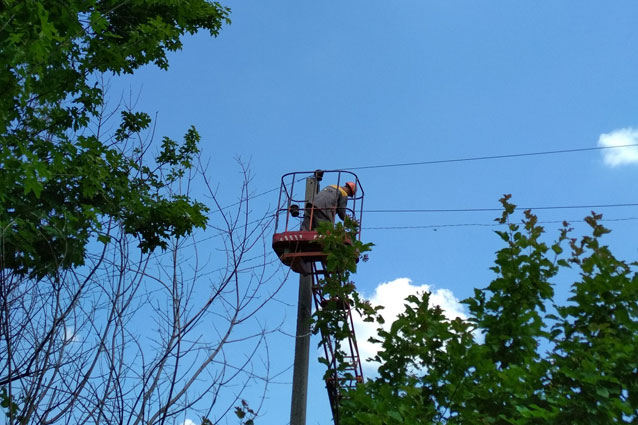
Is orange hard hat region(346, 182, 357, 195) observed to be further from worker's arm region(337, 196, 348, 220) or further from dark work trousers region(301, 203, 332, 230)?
dark work trousers region(301, 203, 332, 230)

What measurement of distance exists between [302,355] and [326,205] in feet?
7.93

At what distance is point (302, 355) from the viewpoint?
8992 millimetres

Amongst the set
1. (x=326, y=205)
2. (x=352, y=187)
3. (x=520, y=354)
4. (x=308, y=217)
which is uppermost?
(x=352, y=187)

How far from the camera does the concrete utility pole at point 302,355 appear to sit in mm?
8789

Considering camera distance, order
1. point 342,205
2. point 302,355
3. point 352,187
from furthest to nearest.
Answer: point 352,187 → point 342,205 → point 302,355

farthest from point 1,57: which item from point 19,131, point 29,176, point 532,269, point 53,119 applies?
point 532,269

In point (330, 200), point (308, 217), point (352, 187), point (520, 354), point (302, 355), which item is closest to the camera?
point (520, 354)

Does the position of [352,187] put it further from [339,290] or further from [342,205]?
[339,290]

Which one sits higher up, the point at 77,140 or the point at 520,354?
the point at 77,140

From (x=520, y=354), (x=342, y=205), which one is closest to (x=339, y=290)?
(x=520, y=354)

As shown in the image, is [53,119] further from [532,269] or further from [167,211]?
[532,269]

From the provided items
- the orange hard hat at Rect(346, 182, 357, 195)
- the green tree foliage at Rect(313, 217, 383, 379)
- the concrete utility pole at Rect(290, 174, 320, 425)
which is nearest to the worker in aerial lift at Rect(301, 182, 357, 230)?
the orange hard hat at Rect(346, 182, 357, 195)

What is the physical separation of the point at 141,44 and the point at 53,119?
1.78m

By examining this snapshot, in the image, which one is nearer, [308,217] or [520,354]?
[520,354]
